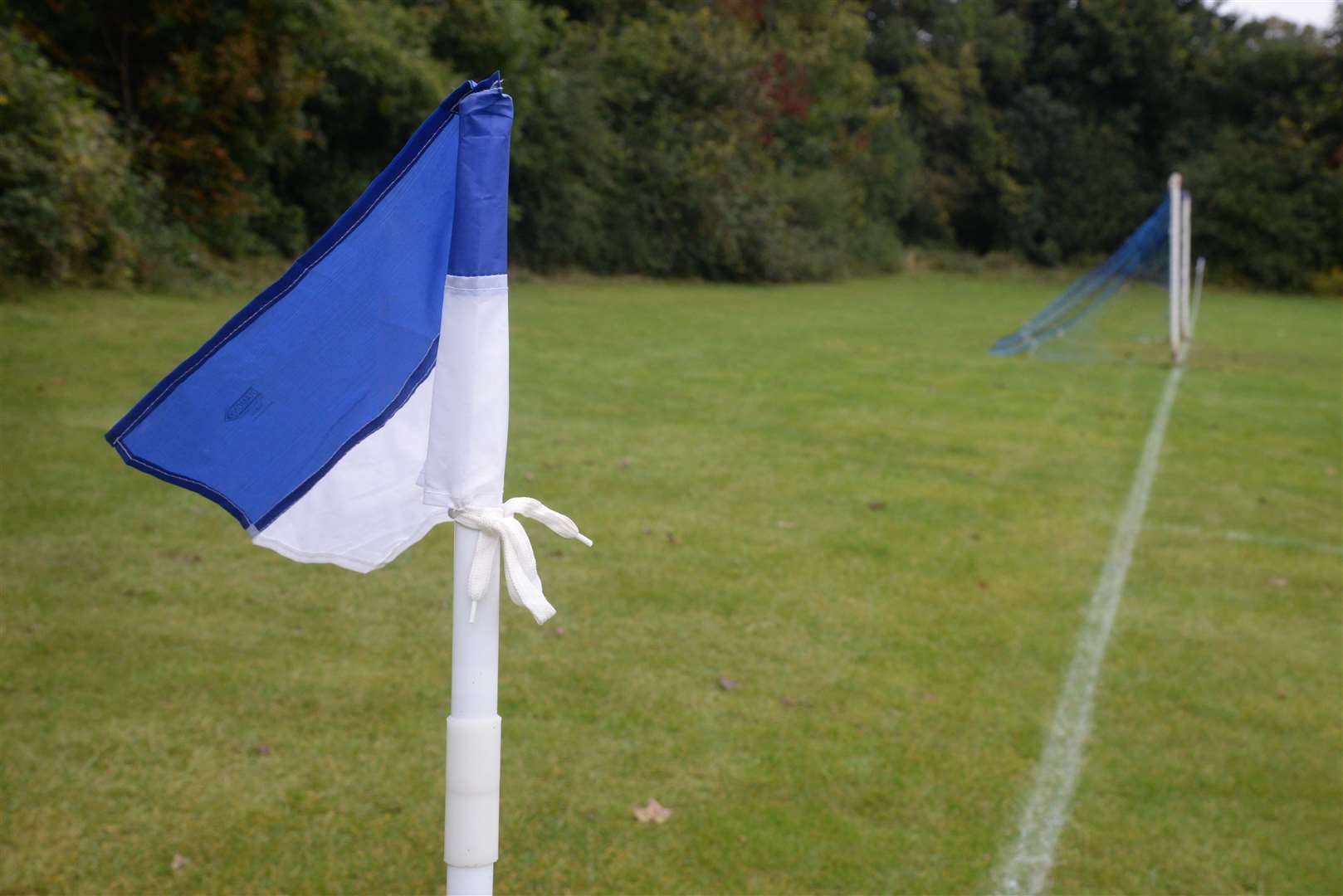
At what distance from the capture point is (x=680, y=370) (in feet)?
44.1

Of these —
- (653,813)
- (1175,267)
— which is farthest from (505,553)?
(1175,267)

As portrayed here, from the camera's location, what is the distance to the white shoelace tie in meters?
1.88

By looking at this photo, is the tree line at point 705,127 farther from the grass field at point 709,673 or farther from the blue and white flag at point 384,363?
the blue and white flag at point 384,363

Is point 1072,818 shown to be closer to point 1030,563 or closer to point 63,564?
point 1030,563

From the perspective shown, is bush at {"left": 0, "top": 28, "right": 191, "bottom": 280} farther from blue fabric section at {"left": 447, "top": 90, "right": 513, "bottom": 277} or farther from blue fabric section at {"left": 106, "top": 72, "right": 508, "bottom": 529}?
blue fabric section at {"left": 447, "top": 90, "right": 513, "bottom": 277}

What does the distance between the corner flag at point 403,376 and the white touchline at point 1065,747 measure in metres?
2.25

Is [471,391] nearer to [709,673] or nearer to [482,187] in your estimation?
[482,187]

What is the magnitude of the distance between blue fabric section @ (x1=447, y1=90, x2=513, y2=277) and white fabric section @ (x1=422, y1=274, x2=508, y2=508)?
29mm

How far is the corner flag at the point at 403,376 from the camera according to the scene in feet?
6.21

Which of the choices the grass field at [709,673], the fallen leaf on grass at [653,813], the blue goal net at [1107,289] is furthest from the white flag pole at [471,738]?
the blue goal net at [1107,289]

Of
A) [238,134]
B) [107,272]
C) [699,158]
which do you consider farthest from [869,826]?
[699,158]

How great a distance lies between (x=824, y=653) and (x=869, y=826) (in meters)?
1.46

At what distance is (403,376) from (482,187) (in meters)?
0.33

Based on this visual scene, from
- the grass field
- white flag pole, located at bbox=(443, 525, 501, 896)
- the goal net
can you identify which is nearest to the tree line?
the grass field
